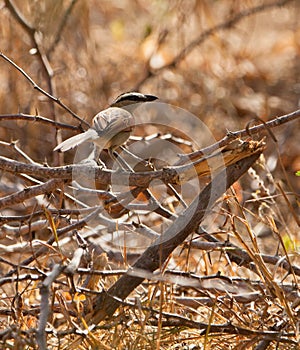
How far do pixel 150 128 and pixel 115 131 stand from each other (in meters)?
2.95

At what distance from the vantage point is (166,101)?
5.46 metres

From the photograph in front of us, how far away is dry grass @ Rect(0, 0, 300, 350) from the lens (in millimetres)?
2428

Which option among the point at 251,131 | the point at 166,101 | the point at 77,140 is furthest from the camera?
the point at 166,101

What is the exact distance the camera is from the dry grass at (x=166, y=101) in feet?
7.97

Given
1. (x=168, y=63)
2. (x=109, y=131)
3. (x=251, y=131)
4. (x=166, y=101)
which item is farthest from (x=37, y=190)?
(x=168, y=63)

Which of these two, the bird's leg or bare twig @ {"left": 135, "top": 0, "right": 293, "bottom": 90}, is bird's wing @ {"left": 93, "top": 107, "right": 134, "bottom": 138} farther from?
bare twig @ {"left": 135, "top": 0, "right": 293, "bottom": 90}

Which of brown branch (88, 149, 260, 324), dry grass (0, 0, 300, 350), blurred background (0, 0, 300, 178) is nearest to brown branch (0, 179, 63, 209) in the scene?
dry grass (0, 0, 300, 350)

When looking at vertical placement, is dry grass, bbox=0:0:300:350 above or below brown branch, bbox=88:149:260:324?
above

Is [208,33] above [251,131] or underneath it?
above

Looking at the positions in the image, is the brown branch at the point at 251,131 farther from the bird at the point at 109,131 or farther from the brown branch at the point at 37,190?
the brown branch at the point at 37,190

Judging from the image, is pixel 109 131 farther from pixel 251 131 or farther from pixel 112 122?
pixel 251 131

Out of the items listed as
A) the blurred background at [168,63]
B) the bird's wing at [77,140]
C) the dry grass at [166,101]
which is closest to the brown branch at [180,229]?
the dry grass at [166,101]

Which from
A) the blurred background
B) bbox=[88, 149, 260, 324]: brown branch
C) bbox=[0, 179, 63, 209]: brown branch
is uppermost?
the blurred background

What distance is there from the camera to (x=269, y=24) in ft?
20.8
